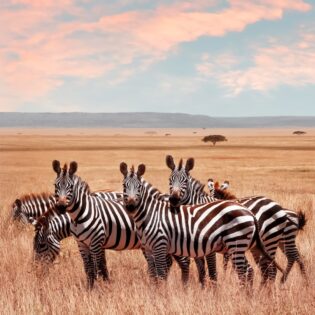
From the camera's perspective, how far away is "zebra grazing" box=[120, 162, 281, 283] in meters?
8.38

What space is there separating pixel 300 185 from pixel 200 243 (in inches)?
1056

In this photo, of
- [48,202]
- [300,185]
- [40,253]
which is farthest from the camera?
[300,185]

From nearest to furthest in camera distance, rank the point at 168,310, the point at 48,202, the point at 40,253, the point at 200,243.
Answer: the point at 168,310
the point at 200,243
the point at 40,253
the point at 48,202

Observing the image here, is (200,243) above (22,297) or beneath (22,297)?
above

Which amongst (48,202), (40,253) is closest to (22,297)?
(40,253)

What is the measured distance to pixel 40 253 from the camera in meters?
9.88

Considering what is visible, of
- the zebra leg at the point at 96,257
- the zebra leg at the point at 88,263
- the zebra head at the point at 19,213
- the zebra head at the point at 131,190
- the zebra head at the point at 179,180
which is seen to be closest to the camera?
the zebra head at the point at 131,190

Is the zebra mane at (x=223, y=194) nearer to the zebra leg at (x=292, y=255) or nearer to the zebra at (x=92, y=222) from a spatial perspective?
the zebra leg at (x=292, y=255)

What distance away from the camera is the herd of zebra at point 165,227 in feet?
27.5

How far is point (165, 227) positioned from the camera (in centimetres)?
850

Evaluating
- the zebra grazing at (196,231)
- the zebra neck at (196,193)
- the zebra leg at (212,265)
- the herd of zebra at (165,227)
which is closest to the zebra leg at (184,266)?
the herd of zebra at (165,227)

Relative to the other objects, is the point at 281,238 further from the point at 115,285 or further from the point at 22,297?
the point at 22,297

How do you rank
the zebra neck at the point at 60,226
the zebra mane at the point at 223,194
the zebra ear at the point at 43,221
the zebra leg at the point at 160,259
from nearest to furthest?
1. the zebra leg at the point at 160,259
2. the zebra ear at the point at 43,221
3. the zebra neck at the point at 60,226
4. the zebra mane at the point at 223,194

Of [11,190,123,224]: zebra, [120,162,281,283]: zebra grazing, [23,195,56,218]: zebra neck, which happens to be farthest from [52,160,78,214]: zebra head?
[23,195,56,218]: zebra neck
